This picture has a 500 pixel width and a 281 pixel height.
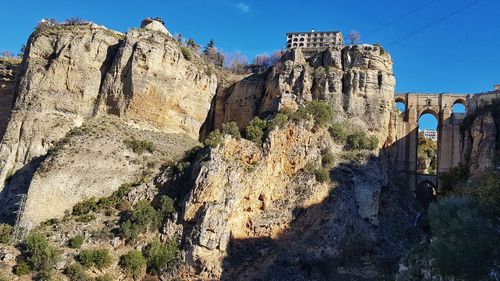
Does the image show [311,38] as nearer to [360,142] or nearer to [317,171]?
[360,142]

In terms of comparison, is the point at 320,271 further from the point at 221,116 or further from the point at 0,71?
the point at 0,71

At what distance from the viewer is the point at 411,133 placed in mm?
46469

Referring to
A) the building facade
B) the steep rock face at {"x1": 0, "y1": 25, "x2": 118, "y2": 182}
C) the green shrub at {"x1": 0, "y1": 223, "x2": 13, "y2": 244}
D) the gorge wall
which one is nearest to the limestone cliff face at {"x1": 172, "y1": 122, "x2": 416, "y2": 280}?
the gorge wall

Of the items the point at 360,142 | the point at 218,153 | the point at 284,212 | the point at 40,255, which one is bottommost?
the point at 40,255

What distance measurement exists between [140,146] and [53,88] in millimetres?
8417

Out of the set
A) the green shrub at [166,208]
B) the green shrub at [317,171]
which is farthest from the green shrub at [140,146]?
A: the green shrub at [317,171]

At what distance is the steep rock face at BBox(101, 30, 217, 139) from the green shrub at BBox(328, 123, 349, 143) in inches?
457

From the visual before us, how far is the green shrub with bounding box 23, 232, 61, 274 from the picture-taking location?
99.1 feet

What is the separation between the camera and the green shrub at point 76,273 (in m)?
30.2

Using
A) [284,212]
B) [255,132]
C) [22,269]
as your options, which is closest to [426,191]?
[284,212]

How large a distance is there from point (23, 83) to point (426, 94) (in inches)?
1350

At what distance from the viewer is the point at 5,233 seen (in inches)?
1286

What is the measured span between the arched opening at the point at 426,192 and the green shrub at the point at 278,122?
50.3 feet

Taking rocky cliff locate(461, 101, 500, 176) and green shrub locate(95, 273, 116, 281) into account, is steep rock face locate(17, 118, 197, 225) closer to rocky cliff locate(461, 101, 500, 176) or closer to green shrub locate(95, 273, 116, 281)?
green shrub locate(95, 273, 116, 281)
